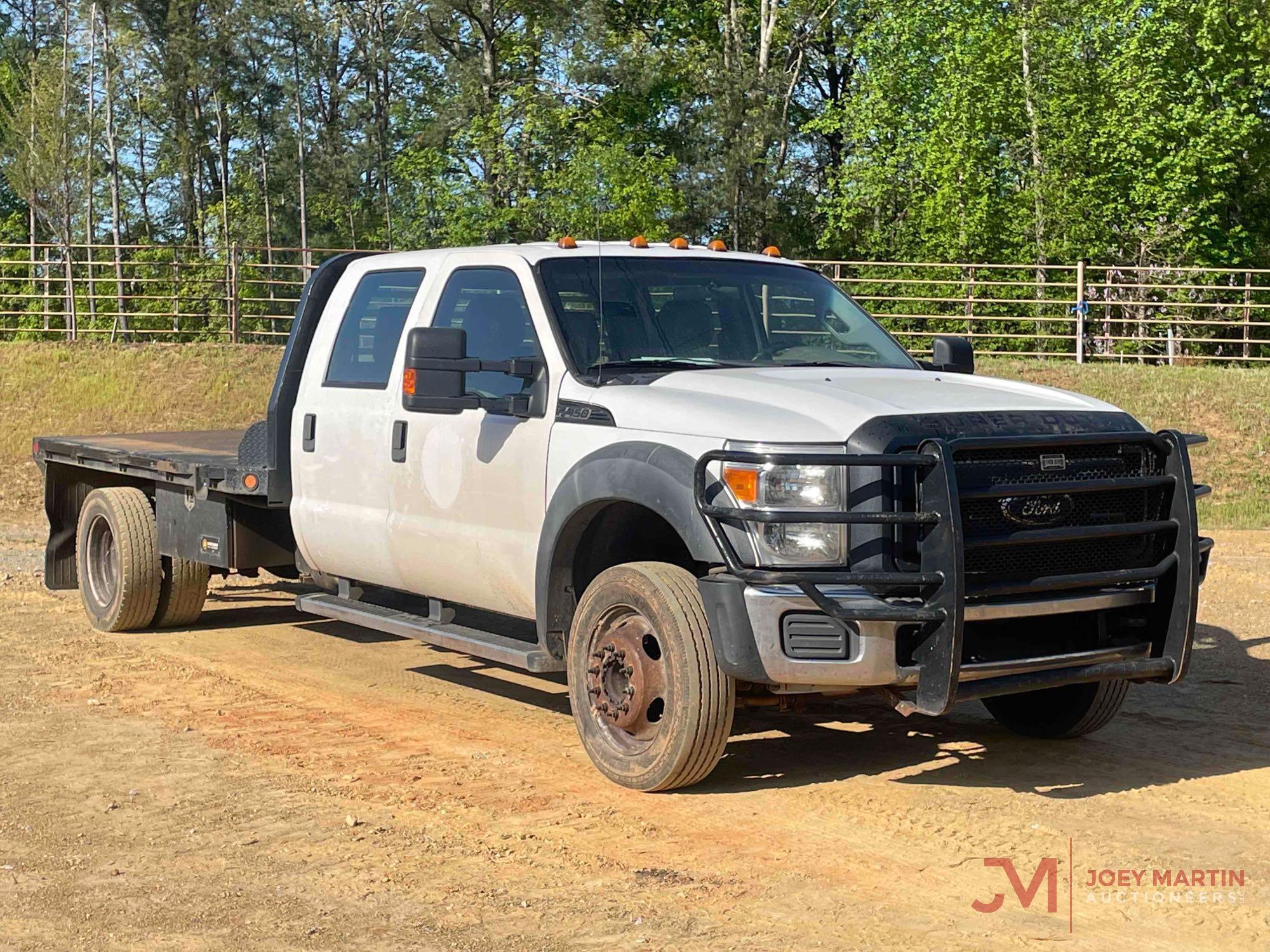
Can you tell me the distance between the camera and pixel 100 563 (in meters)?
10.1

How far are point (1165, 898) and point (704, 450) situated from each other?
213 centimetres

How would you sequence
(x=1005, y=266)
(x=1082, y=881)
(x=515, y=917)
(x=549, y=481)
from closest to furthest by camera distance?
(x=515, y=917) < (x=1082, y=881) < (x=549, y=481) < (x=1005, y=266)

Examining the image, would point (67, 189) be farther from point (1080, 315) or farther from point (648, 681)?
point (648, 681)

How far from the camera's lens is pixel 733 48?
4319 centimetres

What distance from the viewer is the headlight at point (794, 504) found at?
561 cm

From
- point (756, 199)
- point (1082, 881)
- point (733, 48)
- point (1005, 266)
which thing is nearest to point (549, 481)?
point (1082, 881)

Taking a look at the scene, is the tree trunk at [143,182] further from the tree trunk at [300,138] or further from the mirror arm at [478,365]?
the mirror arm at [478,365]

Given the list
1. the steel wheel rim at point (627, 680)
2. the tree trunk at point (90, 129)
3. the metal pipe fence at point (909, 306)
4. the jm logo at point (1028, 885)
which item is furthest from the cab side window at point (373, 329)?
the tree trunk at point (90, 129)

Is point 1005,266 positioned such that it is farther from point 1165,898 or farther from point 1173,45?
point 1165,898

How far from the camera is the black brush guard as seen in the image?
5.49 meters

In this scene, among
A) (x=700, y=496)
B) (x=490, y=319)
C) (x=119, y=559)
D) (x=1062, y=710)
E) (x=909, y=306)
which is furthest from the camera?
(x=909, y=306)

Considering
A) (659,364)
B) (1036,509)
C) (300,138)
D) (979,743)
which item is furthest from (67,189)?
(1036,509)

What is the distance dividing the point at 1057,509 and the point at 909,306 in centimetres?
2514

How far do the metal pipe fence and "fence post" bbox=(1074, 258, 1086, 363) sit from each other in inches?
1.2
